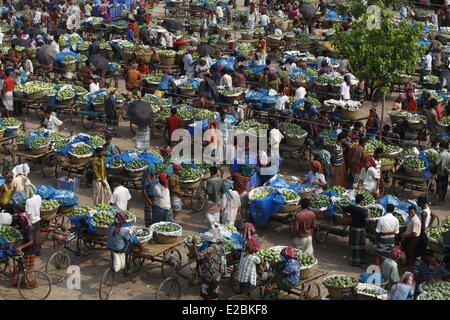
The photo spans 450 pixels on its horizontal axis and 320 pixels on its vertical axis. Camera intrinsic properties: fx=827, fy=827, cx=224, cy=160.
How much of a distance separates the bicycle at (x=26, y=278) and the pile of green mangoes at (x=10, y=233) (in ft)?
1.17

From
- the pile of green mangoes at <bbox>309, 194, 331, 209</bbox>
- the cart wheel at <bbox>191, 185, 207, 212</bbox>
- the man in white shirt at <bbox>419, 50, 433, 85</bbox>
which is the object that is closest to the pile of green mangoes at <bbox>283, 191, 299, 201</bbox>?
the pile of green mangoes at <bbox>309, 194, 331, 209</bbox>

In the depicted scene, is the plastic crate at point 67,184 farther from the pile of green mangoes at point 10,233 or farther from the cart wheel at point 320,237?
the cart wheel at point 320,237

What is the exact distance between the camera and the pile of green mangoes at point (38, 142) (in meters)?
20.2

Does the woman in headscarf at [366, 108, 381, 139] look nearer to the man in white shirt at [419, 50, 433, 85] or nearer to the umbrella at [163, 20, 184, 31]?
the man in white shirt at [419, 50, 433, 85]

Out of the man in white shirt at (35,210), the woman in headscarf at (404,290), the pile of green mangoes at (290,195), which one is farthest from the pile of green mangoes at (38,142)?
the woman in headscarf at (404,290)

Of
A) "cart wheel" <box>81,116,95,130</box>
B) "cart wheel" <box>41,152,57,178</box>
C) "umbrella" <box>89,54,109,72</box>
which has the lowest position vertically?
"cart wheel" <box>41,152,57,178</box>

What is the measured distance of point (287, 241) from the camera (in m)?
17.8

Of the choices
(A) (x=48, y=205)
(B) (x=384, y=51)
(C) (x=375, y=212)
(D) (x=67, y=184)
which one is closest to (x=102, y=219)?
(A) (x=48, y=205)

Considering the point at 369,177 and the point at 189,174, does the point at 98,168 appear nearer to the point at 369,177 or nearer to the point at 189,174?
the point at 189,174

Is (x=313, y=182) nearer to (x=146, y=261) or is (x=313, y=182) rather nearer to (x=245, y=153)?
(x=245, y=153)

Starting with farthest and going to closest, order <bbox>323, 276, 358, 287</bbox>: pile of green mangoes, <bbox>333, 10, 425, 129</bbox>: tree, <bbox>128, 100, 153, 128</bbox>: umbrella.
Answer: <bbox>333, 10, 425, 129</bbox>: tree
<bbox>128, 100, 153, 128</bbox>: umbrella
<bbox>323, 276, 358, 287</bbox>: pile of green mangoes

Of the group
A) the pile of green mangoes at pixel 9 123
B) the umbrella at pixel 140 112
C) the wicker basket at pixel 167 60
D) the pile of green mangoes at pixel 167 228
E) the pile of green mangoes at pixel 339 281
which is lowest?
the pile of green mangoes at pixel 339 281

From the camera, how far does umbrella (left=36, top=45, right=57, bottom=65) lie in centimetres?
2664

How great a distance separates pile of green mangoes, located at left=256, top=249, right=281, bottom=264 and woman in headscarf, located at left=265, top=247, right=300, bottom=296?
1.02 feet
